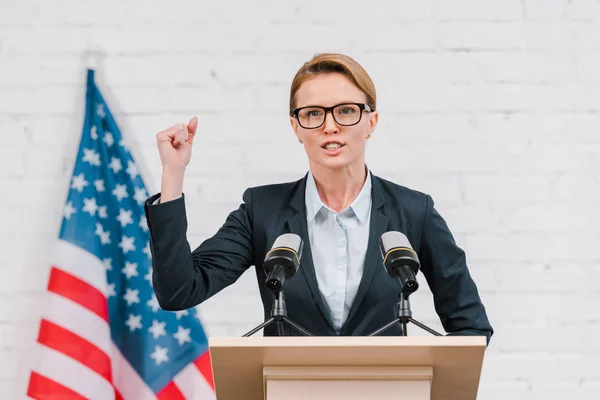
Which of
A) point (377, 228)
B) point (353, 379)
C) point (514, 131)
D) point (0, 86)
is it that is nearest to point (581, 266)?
point (514, 131)

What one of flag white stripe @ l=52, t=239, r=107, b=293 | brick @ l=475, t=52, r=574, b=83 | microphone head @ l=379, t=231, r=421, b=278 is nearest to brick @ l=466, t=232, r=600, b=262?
brick @ l=475, t=52, r=574, b=83

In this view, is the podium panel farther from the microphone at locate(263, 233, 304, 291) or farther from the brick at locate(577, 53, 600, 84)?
the brick at locate(577, 53, 600, 84)

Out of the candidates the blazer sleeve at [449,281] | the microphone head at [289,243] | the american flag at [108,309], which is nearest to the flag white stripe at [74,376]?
the american flag at [108,309]

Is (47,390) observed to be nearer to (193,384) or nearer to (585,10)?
(193,384)

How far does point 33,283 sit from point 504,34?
1.62 m

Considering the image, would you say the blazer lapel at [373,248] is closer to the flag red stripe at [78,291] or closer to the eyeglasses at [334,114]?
the eyeglasses at [334,114]

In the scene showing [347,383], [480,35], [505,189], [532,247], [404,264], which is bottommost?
[347,383]

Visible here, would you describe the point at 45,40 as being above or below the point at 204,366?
above

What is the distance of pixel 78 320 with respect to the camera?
2605 millimetres

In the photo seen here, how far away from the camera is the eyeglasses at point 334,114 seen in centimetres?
181

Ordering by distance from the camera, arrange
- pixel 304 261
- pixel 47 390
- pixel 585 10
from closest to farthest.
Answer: pixel 304 261, pixel 47 390, pixel 585 10

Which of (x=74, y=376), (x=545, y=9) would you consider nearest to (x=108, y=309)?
(x=74, y=376)

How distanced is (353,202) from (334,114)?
7.5 inches

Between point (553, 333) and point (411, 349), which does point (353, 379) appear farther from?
point (553, 333)
